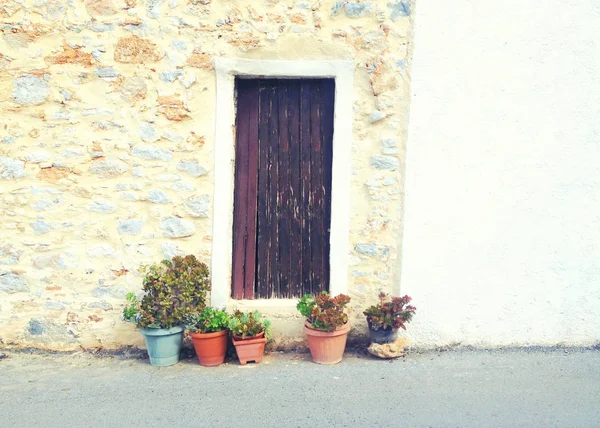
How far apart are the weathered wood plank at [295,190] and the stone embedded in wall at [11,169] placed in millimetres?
2207

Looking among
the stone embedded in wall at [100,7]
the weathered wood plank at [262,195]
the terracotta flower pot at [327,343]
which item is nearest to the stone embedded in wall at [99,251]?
the weathered wood plank at [262,195]

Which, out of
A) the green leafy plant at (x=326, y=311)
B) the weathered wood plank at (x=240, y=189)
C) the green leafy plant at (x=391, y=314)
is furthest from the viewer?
the weathered wood plank at (x=240, y=189)

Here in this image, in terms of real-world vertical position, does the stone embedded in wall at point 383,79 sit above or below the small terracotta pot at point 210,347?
above

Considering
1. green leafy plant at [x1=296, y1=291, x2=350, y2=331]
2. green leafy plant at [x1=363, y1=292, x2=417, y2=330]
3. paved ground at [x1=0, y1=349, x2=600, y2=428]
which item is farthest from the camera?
green leafy plant at [x1=363, y1=292, x2=417, y2=330]

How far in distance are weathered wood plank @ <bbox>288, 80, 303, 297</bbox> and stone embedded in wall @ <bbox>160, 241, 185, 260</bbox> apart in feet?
3.18

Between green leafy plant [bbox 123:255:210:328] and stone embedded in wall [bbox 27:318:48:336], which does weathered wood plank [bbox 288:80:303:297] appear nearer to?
green leafy plant [bbox 123:255:210:328]

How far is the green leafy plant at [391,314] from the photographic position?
3988 millimetres

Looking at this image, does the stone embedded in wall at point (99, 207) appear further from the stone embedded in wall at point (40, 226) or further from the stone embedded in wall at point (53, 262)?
the stone embedded in wall at point (53, 262)

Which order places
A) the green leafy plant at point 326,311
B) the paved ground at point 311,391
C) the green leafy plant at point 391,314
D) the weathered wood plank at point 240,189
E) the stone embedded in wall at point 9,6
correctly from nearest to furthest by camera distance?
the paved ground at point 311,391 → the green leafy plant at point 326,311 → the green leafy plant at point 391,314 → the stone embedded in wall at point 9,6 → the weathered wood plank at point 240,189

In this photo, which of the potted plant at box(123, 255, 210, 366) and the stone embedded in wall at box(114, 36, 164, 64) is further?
the stone embedded in wall at box(114, 36, 164, 64)

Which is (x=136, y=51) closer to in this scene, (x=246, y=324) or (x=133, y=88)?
(x=133, y=88)

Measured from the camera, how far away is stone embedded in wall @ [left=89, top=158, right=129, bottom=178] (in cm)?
420

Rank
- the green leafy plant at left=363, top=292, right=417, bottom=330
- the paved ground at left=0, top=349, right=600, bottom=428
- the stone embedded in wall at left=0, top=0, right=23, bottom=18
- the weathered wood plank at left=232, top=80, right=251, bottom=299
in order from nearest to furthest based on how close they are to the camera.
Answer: the paved ground at left=0, top=349, right=600, bottom=428 → the green leafy plant at left=363, top=292, right=417, bottom=330 → the stone embedded in wall at left=0, top=0, right=23, bottom=18 → the weathered wood plank at left=232, top=80, right=251, bottom=299

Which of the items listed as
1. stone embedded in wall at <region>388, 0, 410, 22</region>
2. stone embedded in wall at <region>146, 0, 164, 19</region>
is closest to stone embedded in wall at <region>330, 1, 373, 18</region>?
stone embedded in wall at <region>388, 0, 410, 22</region>
